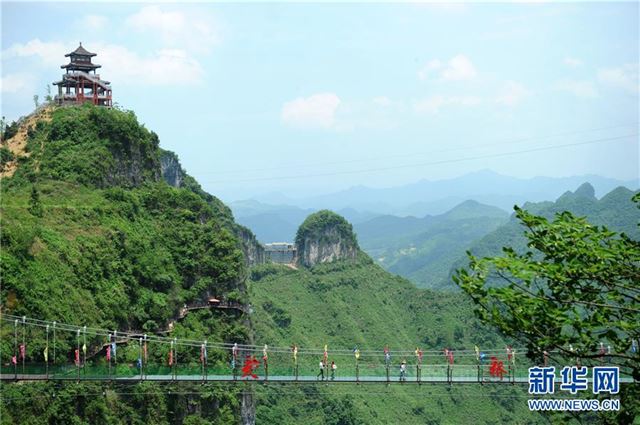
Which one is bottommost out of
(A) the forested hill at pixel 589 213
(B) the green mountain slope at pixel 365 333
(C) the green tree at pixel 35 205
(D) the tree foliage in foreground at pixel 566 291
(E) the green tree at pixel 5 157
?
(B) the green mountain slope at pixel 365 333

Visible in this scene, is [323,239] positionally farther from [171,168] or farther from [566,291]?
[566,291]

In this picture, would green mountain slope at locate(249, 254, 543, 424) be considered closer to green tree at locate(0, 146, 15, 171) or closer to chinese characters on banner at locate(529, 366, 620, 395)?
green tree at locate(0, 146, 15, 171)

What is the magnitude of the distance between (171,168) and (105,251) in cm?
3634

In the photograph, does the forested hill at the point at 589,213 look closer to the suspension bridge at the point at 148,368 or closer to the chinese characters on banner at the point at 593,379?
the suspension bridge at the point at 148,368

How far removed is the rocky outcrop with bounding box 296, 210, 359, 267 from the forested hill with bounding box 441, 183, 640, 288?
17.9 metres

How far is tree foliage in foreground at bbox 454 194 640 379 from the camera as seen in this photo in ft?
31.8

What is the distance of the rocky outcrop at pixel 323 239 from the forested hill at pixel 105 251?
112 ft

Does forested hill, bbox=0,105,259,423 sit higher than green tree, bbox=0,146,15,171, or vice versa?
green tree, bbox=0,146,15,171

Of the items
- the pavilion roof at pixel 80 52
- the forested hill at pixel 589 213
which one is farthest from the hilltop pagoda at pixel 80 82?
the forested hill at pixel 589 213

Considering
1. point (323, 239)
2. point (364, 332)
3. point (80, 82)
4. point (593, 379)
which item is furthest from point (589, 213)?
point (593, 379)

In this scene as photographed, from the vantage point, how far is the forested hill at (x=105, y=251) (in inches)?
985

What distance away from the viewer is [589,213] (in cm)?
10038

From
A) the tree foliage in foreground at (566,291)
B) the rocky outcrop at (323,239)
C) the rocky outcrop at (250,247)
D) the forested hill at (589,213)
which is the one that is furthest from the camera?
the forested hill at (589,213)

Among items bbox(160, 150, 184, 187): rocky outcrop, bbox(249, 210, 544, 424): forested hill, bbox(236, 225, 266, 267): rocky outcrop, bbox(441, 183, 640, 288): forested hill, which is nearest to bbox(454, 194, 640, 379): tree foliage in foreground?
bbox(249, 210, 544, 424): forested hill
